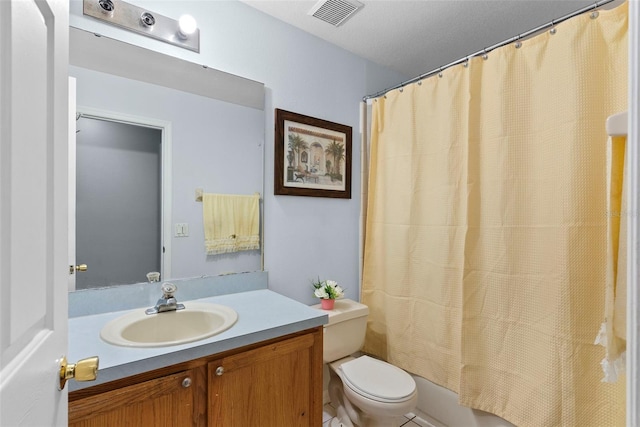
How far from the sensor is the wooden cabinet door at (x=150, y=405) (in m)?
0.87

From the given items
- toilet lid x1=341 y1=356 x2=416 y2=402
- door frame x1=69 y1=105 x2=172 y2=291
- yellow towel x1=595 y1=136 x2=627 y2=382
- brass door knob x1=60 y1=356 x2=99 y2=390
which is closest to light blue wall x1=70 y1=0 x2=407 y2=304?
door frame x1=69 y1=105 x2=172 y2=291

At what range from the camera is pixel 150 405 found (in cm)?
96

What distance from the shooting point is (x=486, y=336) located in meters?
1.58

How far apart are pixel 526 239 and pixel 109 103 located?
200 centimetres

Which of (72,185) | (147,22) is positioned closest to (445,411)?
(72,185)

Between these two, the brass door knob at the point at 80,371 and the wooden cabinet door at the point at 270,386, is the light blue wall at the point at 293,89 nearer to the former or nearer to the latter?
the wooden cabinet door at the point at 270,386

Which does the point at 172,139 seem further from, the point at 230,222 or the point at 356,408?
the point at 356,408

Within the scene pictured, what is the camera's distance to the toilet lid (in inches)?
60.2

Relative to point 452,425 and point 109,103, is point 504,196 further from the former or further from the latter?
point 109,103

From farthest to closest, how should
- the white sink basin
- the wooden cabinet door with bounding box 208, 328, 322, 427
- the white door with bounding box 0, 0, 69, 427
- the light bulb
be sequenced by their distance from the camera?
the light bulb, the white sink basin, the wooden cabinet door with bounding box 208, 328, 322, 427, the white door with bounding box 0, 0, 69, 427

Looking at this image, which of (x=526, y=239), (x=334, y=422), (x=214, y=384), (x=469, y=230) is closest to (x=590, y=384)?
(x=526, y=239)

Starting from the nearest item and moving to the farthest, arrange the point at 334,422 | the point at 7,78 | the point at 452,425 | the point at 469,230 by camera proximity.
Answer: the point at 7,78 → the point at 469,230 → the point at 452,425 → the point at 334,422

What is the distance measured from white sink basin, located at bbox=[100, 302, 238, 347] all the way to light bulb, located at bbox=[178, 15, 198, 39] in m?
1.30

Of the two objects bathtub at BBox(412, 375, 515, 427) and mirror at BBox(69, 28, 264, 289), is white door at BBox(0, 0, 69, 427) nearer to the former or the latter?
mirror at BBox(69, 28, 264, 289)
